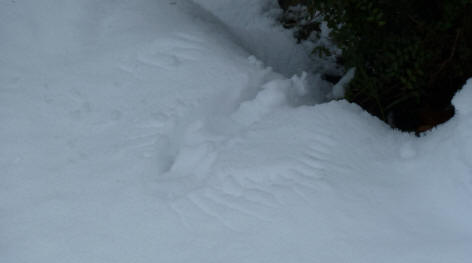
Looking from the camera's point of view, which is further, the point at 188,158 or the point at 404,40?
the point at 404,40

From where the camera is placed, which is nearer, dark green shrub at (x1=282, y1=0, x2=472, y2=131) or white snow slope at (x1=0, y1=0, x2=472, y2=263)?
white snow slope at (x1=0, y1=0, x2=472, y2=263)

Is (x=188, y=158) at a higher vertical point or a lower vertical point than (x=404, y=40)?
lower

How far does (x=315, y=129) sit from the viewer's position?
4.44 feet

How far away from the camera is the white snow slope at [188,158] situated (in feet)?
3.66

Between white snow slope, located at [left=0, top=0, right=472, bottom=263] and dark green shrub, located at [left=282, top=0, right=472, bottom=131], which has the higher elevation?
dark green shrub, located at [left=282, top=0, right=472, bottom=131]

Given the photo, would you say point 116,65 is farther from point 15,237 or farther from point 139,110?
point 15,237

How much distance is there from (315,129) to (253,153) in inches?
8.1

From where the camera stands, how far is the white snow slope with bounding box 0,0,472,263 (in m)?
1.12

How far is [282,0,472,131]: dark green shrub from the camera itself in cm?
143

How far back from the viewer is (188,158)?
1.35 m

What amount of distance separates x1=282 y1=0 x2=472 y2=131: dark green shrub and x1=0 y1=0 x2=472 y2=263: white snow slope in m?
0.20

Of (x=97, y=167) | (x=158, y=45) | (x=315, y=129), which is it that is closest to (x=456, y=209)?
(x=315, y=129)

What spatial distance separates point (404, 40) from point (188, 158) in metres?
0.81

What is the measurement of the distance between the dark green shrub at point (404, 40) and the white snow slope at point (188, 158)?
0.66 ft
